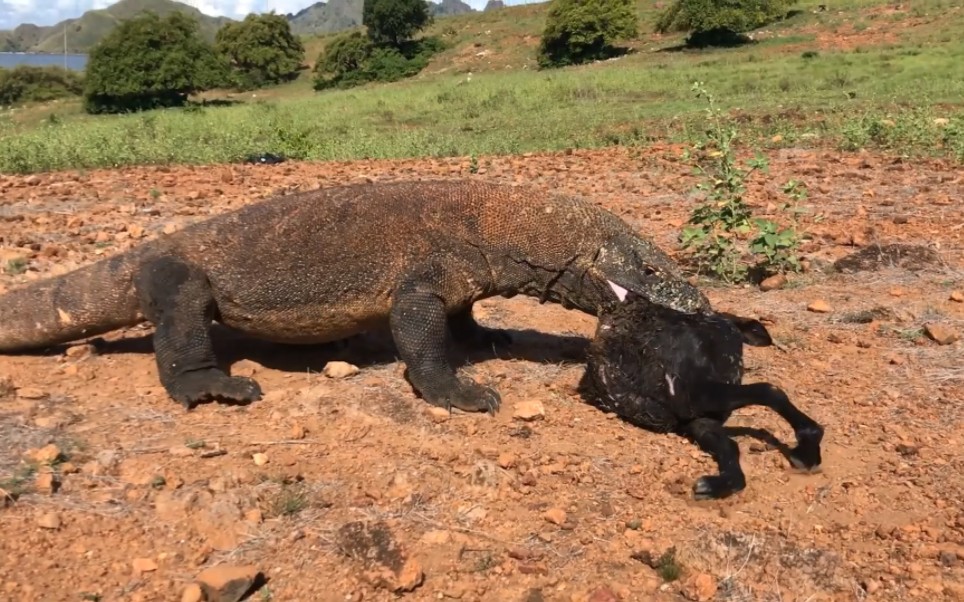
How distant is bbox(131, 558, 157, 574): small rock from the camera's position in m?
3.04

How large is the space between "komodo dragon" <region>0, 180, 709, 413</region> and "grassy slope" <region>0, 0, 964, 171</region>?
8394 millimetres

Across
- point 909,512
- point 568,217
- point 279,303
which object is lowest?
point 909,512

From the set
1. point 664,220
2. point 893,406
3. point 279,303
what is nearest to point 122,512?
point 279,303

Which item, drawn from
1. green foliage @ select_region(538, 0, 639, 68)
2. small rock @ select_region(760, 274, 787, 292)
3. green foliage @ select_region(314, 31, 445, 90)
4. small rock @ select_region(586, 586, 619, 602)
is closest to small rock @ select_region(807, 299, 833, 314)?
small rock @ select_region(760, 274, 787, 292)

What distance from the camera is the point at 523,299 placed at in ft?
21.4

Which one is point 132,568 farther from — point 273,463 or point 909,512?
point 909,512

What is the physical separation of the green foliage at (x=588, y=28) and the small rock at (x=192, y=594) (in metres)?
46.6

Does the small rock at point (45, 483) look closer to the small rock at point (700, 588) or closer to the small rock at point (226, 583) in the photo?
the small rock at point (226, 583)

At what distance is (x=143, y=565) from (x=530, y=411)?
79.3 inches

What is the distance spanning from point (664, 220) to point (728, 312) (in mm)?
2857

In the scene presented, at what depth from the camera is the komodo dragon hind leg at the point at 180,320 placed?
4668mm

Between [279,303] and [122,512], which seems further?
[279,303]

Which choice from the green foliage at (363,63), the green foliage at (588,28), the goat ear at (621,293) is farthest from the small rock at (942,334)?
the green foliage at (363,63)

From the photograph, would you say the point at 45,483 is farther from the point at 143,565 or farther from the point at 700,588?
the point at 700,588
